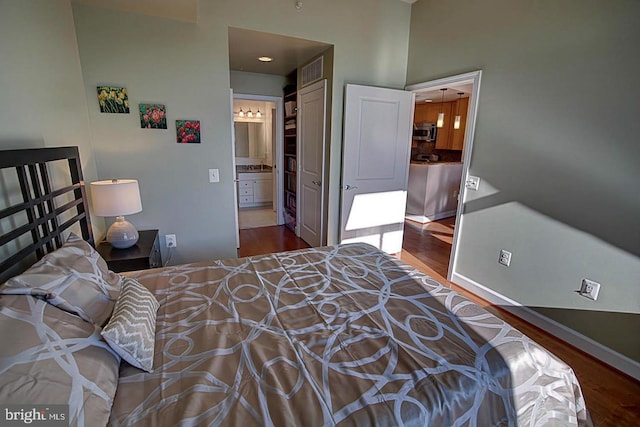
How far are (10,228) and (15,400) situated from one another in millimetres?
1011

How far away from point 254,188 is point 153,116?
3.81 metres

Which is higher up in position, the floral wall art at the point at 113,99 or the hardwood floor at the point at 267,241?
the floral wall art at the point at 113,99

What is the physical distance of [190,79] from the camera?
2.63 m

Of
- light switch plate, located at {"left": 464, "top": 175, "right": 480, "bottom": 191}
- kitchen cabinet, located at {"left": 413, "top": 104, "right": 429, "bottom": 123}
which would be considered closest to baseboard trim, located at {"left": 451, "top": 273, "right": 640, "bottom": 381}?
light switch plate, located at {"left": 464, "top": 175, "right": 480, "bottom": 191}

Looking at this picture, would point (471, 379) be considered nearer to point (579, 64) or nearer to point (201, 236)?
point (579, 64)

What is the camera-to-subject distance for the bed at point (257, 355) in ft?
2.84

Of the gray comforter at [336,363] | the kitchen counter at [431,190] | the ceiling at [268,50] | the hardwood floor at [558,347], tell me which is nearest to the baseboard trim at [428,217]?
the kitchen counter at [431,190]

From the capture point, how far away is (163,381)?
3.28 ft

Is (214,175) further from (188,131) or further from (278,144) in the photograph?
(278,144)

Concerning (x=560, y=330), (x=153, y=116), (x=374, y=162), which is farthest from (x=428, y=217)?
(x=153, y=116)

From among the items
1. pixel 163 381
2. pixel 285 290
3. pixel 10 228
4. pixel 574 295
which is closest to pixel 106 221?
pixel 10 228

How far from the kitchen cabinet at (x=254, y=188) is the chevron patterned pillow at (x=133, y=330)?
5.06 metres

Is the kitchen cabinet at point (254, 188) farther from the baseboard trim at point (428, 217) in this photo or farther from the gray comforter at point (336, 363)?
the gray comforter at point (336, 363)

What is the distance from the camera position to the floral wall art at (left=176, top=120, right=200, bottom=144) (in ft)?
8.77
